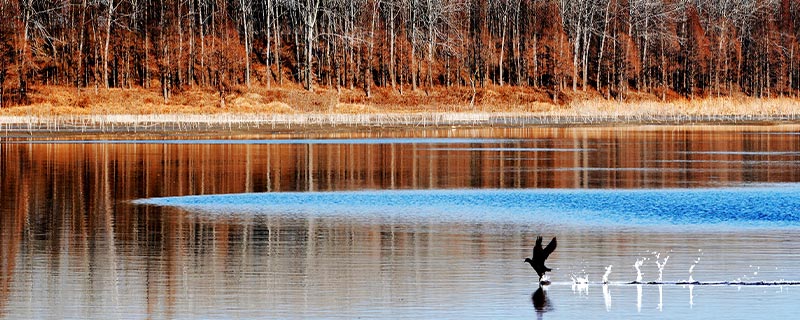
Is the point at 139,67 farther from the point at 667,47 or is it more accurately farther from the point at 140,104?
the point at 667,47

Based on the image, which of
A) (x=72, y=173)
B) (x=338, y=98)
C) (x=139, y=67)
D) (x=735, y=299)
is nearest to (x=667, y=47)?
(x=338, y=98)

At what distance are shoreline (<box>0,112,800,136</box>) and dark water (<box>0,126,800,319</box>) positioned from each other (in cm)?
2698

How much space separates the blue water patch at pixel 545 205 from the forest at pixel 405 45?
5964 centimetres

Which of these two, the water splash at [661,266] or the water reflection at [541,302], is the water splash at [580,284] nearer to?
the water reflection at [541,302]

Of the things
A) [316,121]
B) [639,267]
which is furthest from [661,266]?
[316,121]

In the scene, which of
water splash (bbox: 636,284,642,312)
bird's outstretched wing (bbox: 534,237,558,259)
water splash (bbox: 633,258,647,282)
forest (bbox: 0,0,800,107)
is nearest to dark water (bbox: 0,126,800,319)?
water splash (bbox: 636,284,642,312)

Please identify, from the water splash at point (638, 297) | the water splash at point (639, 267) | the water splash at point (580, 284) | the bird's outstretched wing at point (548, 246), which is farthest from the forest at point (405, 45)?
the water splash at point (638, 297)

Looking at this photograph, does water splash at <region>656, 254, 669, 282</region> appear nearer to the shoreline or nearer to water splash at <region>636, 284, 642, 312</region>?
water splash at <region>636, 284, 642, 312</region>

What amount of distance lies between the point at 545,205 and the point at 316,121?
61.7 meters

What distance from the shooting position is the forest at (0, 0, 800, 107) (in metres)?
109

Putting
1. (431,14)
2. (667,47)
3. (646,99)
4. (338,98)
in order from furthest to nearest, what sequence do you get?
(667,47) < (646,99) < (431,14) < (338,98)

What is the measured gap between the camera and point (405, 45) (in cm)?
12950

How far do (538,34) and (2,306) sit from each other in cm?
12515

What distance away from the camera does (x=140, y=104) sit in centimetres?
10056
